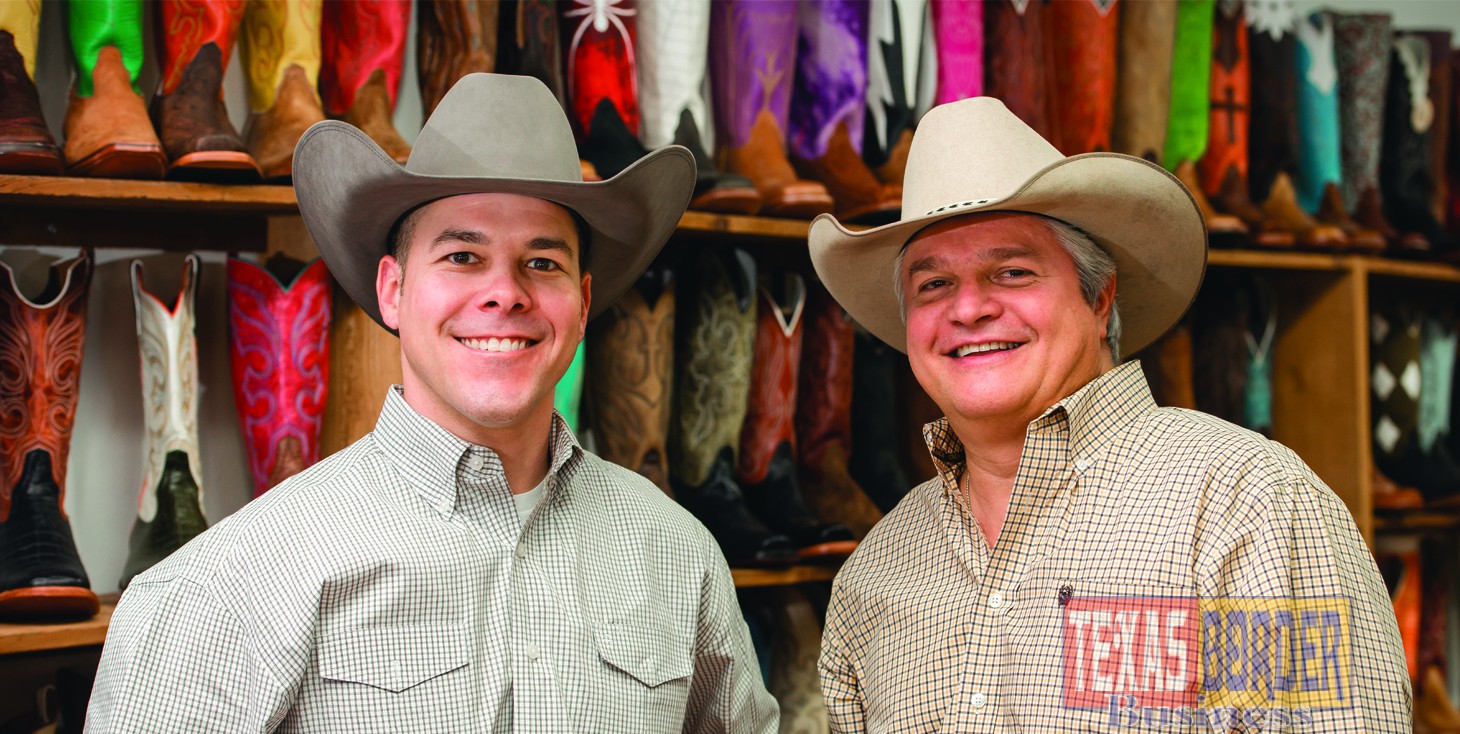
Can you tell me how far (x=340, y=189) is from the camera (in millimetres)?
1795

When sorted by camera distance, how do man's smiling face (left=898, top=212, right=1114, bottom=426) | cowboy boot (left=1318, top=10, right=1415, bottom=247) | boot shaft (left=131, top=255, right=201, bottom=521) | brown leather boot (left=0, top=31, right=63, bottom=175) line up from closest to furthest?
man's smiling face (left=898, top=212, right=1114, bottom=426) → brown leather boot (left=0, top=31, right=63, bottom=175) → boot shaft (left=131, top=255, right=201, bottom=521) → cowboy boot (left=1318, top=10, right=1415, bottom=247)

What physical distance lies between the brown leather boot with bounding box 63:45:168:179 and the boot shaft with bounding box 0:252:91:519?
188 mm

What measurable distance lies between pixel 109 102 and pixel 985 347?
157 centimetres

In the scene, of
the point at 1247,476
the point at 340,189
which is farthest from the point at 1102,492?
the point at 340,189

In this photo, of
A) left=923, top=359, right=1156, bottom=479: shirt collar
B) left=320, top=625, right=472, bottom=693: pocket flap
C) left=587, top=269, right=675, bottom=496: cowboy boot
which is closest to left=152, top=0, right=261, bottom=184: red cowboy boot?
left=587, top=269, right=675, bottom=496: cowboy boot

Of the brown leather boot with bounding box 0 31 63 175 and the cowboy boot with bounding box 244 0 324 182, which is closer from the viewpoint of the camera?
the brown leather boot with bounding box 0 31 63 175

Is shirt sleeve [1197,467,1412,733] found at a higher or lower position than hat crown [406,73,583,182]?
lower

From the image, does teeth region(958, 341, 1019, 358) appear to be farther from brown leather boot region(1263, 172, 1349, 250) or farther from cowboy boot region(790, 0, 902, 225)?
brown leather boot region(1263, 172, 1349, 250)

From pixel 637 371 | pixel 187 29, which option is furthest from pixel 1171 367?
pixel 187 29

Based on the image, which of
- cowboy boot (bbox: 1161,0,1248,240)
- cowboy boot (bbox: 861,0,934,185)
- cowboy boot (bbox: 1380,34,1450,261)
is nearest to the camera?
cowboy boot (bbox: 861,0,934,185)

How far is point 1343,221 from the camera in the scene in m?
3.53

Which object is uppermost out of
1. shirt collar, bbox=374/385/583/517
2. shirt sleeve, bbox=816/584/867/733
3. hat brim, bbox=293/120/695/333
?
hat brim, bbox=293/120/695/333

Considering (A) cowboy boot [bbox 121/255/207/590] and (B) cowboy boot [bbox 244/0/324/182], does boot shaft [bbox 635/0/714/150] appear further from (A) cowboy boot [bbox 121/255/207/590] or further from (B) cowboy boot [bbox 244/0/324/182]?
(A) cowboy boot [bbox 121/255/207/590]

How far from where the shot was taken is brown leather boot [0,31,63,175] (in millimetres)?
2045
